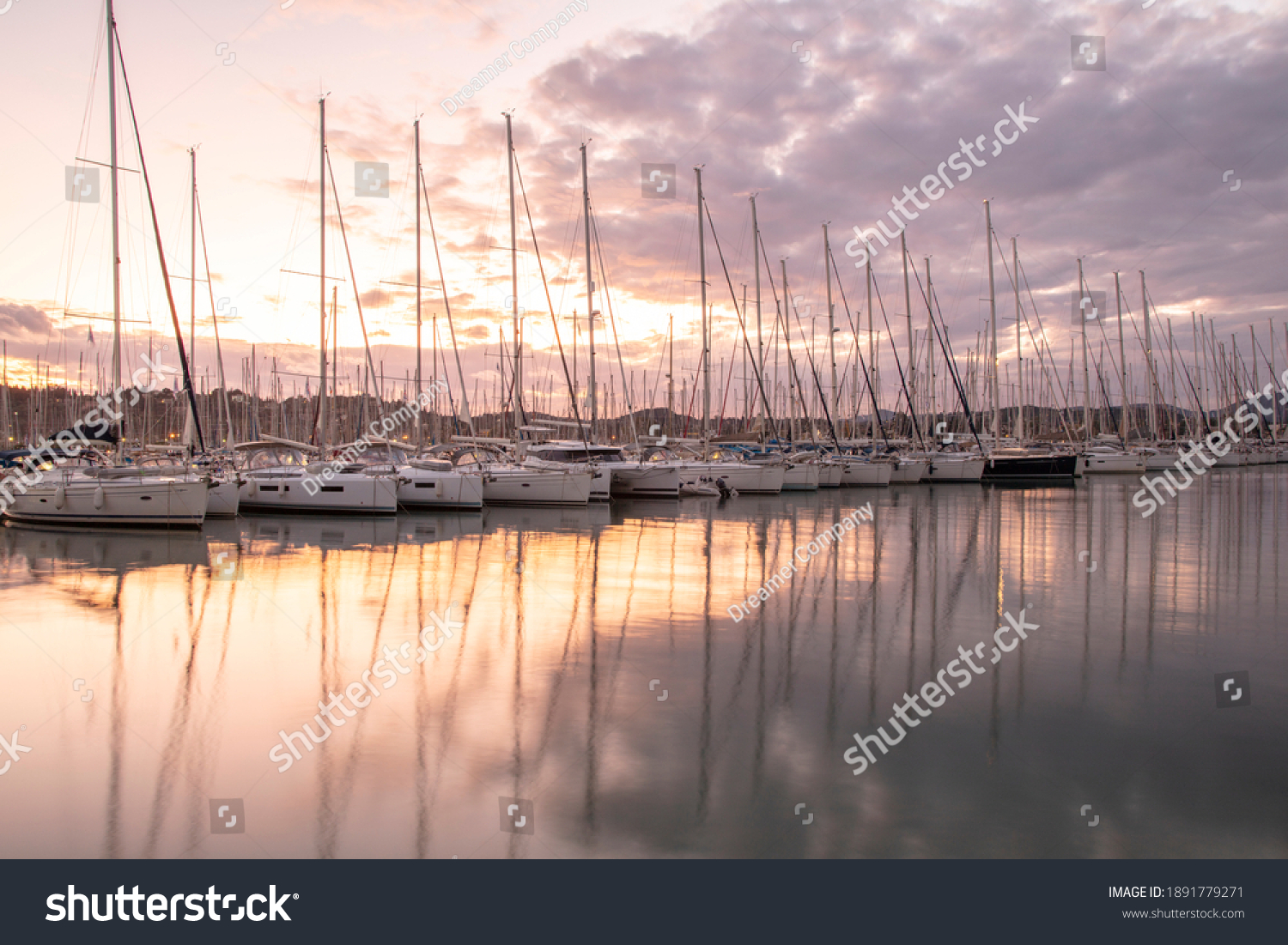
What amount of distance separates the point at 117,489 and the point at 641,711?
21058 millimetres

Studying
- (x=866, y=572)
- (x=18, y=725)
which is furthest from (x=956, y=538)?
(x=18, y=725)

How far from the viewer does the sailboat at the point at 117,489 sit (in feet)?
69.1

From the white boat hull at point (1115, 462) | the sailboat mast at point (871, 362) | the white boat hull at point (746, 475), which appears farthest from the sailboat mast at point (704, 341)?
the white boat hull at point (1115, 462)

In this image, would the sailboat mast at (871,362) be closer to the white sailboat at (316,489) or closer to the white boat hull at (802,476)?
the white boat hull at (802,476)

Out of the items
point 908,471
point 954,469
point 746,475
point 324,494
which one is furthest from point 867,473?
point 324,494

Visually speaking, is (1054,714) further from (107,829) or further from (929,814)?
(107,829)

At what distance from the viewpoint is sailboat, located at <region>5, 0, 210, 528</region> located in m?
21.1

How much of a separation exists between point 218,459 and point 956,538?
27.7m

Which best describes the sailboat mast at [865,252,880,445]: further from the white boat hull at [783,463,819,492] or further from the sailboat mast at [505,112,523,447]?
the sailboat mast at [505,112,523,447]

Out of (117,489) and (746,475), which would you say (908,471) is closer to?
(746,475)

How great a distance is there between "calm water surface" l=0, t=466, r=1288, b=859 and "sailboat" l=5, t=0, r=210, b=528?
21.2 ft

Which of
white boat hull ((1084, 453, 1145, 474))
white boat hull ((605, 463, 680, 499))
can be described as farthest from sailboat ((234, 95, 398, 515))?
white boat hull ((1084, 453, 1145, 474))

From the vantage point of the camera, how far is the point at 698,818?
4.89 m
